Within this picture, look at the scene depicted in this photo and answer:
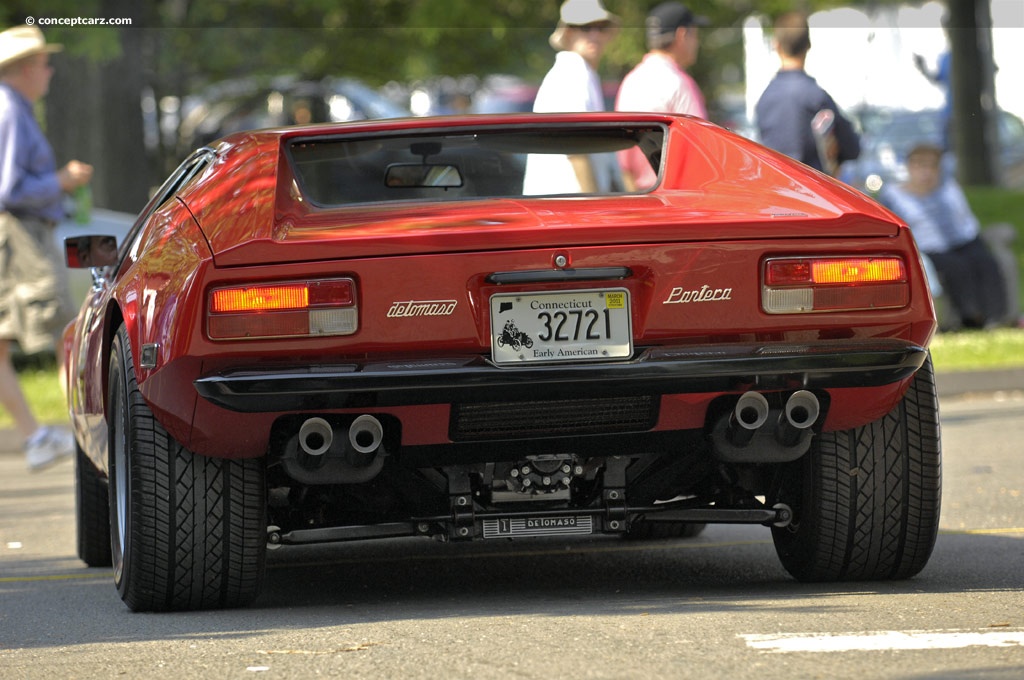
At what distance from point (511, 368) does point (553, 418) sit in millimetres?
254

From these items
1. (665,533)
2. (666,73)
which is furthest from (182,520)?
(666,73)

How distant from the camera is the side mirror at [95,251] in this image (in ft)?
20.3

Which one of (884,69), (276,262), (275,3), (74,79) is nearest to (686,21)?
(276,262)

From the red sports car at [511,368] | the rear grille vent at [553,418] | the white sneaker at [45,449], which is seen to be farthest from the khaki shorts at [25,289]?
the rear grille vent at [553,418]

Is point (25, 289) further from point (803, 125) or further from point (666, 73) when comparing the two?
point (803, 125)

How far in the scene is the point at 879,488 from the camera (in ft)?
17.3

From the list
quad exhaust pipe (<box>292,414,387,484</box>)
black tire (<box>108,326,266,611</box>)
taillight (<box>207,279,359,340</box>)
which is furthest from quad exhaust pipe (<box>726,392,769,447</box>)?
black tire (<box>108,326,266,611</box>)

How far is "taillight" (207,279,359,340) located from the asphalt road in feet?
→ 2.47

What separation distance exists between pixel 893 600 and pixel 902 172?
1887 centimetres

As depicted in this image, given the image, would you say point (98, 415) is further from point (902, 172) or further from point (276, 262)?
point (902, 172)

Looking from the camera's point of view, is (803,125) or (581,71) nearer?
(581,71)

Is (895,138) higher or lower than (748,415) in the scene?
higher

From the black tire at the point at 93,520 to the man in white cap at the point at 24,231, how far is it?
3067 millimetres

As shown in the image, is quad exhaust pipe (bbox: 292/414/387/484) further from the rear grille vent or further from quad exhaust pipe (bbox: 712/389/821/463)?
quad exhaust pipe (bbox: 712/389/821/463)
